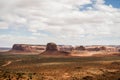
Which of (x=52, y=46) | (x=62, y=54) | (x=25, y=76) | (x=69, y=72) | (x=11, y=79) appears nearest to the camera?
(x=11, y=79)

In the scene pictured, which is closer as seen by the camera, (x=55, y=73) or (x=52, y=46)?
(x=55, y=73)

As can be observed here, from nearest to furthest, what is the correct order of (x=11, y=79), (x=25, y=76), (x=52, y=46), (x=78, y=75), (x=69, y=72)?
(x=11, y=79), (x=25, y=76), (x=78, y=75), (x=69, y=72), (x=52, y=46)

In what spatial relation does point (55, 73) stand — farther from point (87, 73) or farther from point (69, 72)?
point (87, 73)

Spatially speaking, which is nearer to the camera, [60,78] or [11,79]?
[11,79]

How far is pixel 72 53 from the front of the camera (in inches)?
6747

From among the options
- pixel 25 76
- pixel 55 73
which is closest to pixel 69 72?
pixel 55 73

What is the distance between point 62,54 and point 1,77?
11386cm

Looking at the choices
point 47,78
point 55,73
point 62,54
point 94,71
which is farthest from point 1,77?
point 62,54

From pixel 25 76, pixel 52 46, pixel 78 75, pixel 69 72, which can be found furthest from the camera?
pixel 52 46

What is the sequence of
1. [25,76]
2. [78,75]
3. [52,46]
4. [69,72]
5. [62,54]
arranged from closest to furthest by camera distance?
1. [25,76]
2. [78,75]
3. [69,72]
4. [62,54]
5. [52,46]

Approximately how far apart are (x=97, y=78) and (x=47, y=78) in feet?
43.3

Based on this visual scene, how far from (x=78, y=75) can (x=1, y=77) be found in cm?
2185

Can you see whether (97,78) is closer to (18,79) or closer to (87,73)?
(87,73)

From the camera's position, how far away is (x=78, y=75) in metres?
68.6
